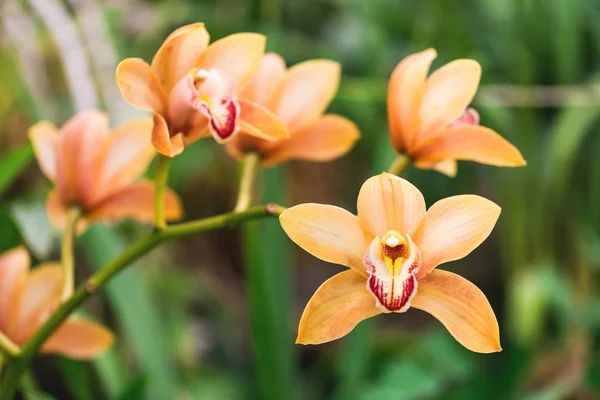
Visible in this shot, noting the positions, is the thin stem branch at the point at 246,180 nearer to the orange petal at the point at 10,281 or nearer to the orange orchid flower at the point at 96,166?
the orange orchid flower at the point at 96,166

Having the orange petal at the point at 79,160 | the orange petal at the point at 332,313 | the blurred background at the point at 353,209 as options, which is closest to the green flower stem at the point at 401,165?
the orange petal at the point at 332,313

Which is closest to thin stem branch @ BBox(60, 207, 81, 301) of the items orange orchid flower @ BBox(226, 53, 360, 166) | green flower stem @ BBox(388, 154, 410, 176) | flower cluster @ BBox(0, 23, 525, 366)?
flower cluster @ BBox(0, 23, 525, 366)

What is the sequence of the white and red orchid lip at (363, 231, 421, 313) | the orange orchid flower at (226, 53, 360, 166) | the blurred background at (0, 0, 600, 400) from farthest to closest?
1. the blurred background at (0, 0, 600, 400)
2. the orange orchid flower at (226, 53, 360, 166)
3. the white and red orchid lip at (363, 231, 421, 313)

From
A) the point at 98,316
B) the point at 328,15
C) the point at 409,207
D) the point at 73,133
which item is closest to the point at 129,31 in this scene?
the point at 328,15

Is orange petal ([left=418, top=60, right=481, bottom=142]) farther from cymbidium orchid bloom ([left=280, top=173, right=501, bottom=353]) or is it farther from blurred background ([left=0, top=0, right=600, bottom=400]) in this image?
blurred background ([left=0, top=0, right=600, bottom=400])

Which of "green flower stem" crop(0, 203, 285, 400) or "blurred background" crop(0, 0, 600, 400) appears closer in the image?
"green flower stem" crop(0, 203, 285, 400)

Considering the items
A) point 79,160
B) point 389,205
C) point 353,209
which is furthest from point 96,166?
point 353,209

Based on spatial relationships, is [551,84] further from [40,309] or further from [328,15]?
[40,309]
